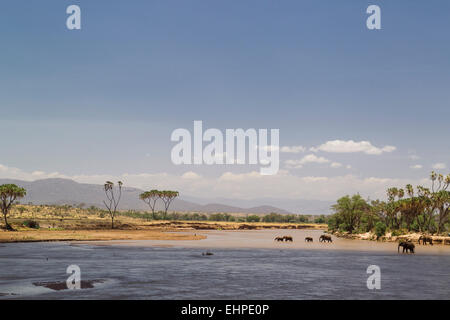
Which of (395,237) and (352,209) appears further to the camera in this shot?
(352,209)

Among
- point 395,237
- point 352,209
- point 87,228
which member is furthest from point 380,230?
point 87,228

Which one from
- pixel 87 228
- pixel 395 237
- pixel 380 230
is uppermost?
pixel 380 230

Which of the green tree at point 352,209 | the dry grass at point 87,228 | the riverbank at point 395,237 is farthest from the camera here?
the green tree at point 352,209

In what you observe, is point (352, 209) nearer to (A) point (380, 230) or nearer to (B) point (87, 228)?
(A) point (380, 230)

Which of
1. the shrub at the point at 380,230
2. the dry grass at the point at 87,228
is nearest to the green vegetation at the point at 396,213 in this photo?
the shrub at the point at 380,230

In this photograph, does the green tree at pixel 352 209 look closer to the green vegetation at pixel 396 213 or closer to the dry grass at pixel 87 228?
the green vegetation at pixel 396 213

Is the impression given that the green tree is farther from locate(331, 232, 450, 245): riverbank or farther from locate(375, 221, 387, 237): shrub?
locate(375, 221, 387, 237): shrub

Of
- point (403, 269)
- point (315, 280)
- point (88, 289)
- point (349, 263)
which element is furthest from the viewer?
point (349, 263)
